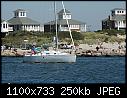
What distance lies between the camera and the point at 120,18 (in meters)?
88.3

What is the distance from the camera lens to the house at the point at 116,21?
86875 millimetres

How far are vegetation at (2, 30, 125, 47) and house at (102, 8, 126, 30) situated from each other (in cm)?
868

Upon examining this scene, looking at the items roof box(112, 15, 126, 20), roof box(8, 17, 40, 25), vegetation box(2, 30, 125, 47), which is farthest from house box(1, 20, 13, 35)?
roof box(112, 15, 126, 20)

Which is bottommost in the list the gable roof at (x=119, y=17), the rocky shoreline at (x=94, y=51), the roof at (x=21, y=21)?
the rocky shoreline at (x=94, y=51)

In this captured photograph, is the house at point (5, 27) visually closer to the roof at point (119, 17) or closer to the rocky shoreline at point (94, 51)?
the rocky shoreline at point (94, 51)

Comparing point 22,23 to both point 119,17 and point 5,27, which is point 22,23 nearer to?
point 5,27

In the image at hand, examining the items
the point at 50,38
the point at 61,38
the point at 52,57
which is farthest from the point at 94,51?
the point at 52,57

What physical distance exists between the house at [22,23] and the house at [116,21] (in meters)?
10.5

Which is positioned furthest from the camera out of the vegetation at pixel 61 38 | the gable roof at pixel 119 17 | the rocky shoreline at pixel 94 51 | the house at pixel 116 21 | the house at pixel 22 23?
the gable roof at pixel 119 17

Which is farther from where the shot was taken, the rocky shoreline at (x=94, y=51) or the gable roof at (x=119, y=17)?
the gable roof at (x=119, y=17)

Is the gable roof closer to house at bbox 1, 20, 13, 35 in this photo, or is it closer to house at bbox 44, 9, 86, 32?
house at bbox 44, 9, 86, 32

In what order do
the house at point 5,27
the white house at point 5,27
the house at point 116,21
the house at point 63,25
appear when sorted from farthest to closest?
1. the house at point 116,21
2. the house at point 63,25
3. the white house at point 5,27
4. the house at point 5,27

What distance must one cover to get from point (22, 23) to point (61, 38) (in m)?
12.4

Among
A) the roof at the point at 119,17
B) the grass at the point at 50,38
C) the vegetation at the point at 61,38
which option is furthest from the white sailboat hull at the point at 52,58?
the roof at the point at 119,17
